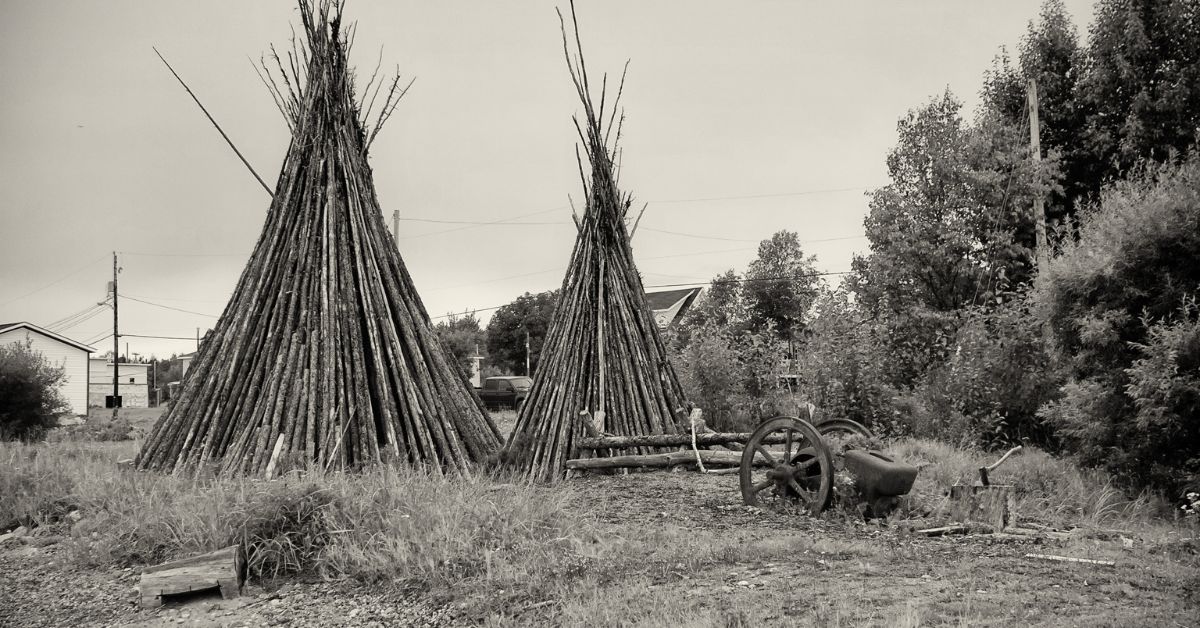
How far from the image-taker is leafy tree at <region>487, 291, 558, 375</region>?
35.5 metres

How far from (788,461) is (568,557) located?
2403 millimetres

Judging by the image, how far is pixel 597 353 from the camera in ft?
28.0

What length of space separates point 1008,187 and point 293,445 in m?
10.4

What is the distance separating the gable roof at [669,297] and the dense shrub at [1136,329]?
27376mm

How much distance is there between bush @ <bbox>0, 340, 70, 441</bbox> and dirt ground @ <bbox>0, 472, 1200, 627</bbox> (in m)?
10.8

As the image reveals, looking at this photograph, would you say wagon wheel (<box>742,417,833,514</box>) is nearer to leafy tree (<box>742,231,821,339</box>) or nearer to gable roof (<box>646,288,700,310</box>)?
leafy tree (<box>742,231,821,339</box>)

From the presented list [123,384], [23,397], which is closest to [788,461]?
[23,397]

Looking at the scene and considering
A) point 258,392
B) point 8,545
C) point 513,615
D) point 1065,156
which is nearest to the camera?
point 513,615

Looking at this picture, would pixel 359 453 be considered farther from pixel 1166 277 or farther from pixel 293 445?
pixel 1166 277

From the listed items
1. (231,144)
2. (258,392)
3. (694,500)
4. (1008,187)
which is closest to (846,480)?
(694,500)

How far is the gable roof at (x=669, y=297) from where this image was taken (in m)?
35.8

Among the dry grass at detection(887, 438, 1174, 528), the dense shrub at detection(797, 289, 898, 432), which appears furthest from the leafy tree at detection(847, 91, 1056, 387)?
the dry grass at detection(887, 438, 1174, 528)

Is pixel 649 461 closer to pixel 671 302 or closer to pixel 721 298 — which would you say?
pixel 721 298

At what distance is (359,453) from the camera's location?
7023mm
